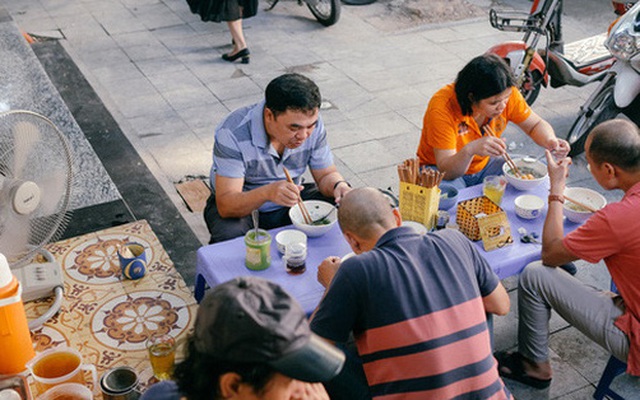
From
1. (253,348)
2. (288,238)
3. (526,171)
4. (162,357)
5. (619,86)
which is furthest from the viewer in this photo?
(619,86)

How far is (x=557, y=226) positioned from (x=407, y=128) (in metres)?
2.93

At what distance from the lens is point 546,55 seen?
5980mm

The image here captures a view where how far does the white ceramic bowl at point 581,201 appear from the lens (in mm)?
3375

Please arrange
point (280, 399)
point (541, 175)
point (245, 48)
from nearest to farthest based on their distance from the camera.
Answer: point (280, 399), point (541, 175), point (245, 48)

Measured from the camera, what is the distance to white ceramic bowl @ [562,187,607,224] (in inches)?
133

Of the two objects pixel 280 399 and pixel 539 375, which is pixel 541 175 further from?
pixel 280 399

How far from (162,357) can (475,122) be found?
2.19m

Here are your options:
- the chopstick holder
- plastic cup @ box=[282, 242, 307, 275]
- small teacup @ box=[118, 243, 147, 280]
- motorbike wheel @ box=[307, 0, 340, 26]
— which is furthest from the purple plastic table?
motorbike wheel @ box=[307, 0, 340, 26]

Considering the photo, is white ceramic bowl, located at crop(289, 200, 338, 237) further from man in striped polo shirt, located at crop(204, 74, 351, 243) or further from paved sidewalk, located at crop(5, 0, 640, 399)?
paved sidewalk, located at crop(5, 0, 640, 399)

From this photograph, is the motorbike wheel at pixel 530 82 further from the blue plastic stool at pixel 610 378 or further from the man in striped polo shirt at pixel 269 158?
the blue plastic stool at pixel 610 378

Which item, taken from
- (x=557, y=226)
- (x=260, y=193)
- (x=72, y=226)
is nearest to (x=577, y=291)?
(x=557, y=226)

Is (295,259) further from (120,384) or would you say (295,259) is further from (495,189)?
(495,189)

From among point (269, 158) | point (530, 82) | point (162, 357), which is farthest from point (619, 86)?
point (162, 357)

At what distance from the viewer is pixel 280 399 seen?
1634 mm
